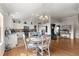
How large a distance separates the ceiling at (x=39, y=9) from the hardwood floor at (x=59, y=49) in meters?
0.74

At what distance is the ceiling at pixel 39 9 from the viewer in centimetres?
248

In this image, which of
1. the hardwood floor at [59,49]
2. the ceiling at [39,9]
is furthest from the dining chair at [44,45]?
the ceiling at [39,9]

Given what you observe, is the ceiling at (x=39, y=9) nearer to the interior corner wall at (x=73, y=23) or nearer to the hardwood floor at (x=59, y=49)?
the interior corner wall at (x=73, y=23)

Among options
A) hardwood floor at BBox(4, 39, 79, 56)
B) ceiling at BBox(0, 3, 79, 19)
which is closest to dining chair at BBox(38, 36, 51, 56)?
hardwood floor at BBox(4, 39, 79, 56)

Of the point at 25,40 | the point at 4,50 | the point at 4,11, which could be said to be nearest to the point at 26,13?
the point at 4,11

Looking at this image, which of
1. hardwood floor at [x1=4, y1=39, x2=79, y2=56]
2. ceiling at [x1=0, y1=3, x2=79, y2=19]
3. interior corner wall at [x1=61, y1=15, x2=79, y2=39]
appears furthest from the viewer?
interior corner wall at [x1=61, y1=15, x2=79, y2=39]

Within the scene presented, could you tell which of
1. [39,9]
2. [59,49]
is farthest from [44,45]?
[39,9]

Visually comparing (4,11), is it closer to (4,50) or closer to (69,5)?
(4,50)

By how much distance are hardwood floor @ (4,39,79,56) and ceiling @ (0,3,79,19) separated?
0.74m

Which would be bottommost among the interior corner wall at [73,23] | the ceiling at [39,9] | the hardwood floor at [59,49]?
the hardwood floor at [59,49]

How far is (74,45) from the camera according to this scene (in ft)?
8.86

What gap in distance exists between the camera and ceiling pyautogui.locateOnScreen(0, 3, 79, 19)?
2.48 metres

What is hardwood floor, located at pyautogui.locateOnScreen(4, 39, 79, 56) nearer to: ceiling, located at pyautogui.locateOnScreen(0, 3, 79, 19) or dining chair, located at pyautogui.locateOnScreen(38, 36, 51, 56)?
dining chair, located at pyautogui.locateOnScreen(38, 36, 51, 56)

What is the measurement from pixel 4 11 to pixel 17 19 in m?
0.38
